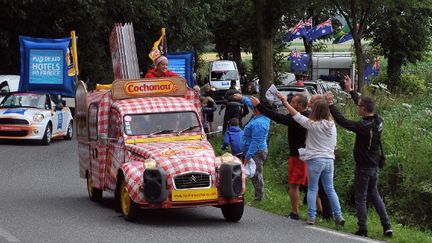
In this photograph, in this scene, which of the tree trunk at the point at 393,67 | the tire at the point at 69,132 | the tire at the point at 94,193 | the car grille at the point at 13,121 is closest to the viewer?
the tire at the point at 94,193

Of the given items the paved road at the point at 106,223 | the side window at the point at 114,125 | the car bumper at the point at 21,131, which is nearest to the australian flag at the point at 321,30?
the car bumper at the point at 21,131

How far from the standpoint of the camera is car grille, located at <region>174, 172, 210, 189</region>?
12.9 m

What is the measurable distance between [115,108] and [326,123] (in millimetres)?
3736

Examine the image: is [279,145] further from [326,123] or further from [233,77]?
[233,77]

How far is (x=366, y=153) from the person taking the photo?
12281 millimetres

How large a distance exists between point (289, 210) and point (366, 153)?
295cm

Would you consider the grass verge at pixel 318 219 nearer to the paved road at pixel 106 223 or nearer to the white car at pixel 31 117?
the paved road at pixel 106 223

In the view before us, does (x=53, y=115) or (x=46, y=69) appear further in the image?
(x=46, y=69)

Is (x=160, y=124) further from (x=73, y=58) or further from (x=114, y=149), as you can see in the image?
(x=73, y=58)

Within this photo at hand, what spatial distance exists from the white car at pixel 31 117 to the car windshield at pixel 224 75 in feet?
114

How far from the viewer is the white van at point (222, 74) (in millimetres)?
64562

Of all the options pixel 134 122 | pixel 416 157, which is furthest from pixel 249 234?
pixel 416 157

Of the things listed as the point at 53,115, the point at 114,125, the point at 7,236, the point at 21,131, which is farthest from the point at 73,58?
the point at 7,236

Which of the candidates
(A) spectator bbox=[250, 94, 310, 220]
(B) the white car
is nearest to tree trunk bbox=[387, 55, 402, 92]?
(B) the white car
